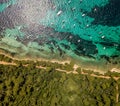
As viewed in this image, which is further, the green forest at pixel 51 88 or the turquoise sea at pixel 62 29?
the turquoise sea at pixel 62 29

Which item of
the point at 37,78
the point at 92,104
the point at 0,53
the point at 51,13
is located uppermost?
the point at 51,13

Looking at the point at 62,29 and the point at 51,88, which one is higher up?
the point at 62,29

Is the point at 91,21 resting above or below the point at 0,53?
above

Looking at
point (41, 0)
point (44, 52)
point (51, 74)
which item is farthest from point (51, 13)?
point (51, 74)

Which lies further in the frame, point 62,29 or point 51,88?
point 62,29

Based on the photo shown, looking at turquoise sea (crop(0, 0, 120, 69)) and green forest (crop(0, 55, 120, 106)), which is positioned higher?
turquoise sea (crop(0, 0, 120, 69))

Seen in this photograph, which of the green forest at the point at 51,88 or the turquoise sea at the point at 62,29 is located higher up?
the turquoise sea at the point at 62,29

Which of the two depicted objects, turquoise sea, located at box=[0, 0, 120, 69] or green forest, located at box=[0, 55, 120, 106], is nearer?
green forest, located at box=[0, 55, 120, 106]

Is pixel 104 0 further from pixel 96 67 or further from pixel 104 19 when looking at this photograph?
pixel 96 67
